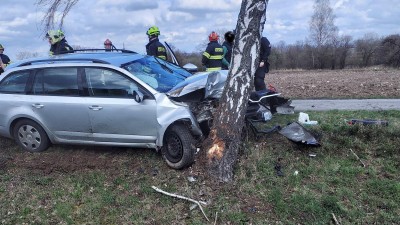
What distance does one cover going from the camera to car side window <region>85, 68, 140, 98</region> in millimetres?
5707

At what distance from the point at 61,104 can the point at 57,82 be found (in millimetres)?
410

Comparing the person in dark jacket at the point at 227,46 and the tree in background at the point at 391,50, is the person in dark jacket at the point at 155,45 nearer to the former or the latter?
the person in dark jacket at the point at 227,46

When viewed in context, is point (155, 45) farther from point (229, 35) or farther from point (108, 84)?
point (108, 84)

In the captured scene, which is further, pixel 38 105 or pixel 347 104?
pixel 347 104

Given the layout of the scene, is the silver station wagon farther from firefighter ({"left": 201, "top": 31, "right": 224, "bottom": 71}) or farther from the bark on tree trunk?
firefighter ({"left": 201, "top": 31, "right": 224, "bottom": 71})

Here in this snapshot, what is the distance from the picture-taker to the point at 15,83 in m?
6.54

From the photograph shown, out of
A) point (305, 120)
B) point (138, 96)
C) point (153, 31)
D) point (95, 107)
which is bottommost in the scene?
point (305, 120)

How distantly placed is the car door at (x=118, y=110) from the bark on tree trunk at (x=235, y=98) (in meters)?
0.94

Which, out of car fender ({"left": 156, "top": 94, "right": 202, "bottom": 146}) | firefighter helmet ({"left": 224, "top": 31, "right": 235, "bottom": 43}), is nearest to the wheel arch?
car fender ({"left": 156, "top": 94, "right": 202, "bottom": 146})

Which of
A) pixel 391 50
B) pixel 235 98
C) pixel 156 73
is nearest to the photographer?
pixel 235 98

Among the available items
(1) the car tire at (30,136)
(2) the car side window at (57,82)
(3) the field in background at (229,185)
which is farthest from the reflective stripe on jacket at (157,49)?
(1) the car tire at (30,136)

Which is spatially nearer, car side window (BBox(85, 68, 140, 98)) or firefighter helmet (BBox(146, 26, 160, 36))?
car side window (BBox(85, 68, 140, 98))

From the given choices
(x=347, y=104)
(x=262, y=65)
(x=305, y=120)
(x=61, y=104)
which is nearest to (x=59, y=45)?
(x=61, y=104)

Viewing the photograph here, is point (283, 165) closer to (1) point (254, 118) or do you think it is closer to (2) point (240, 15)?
(1) point (254, 118)
